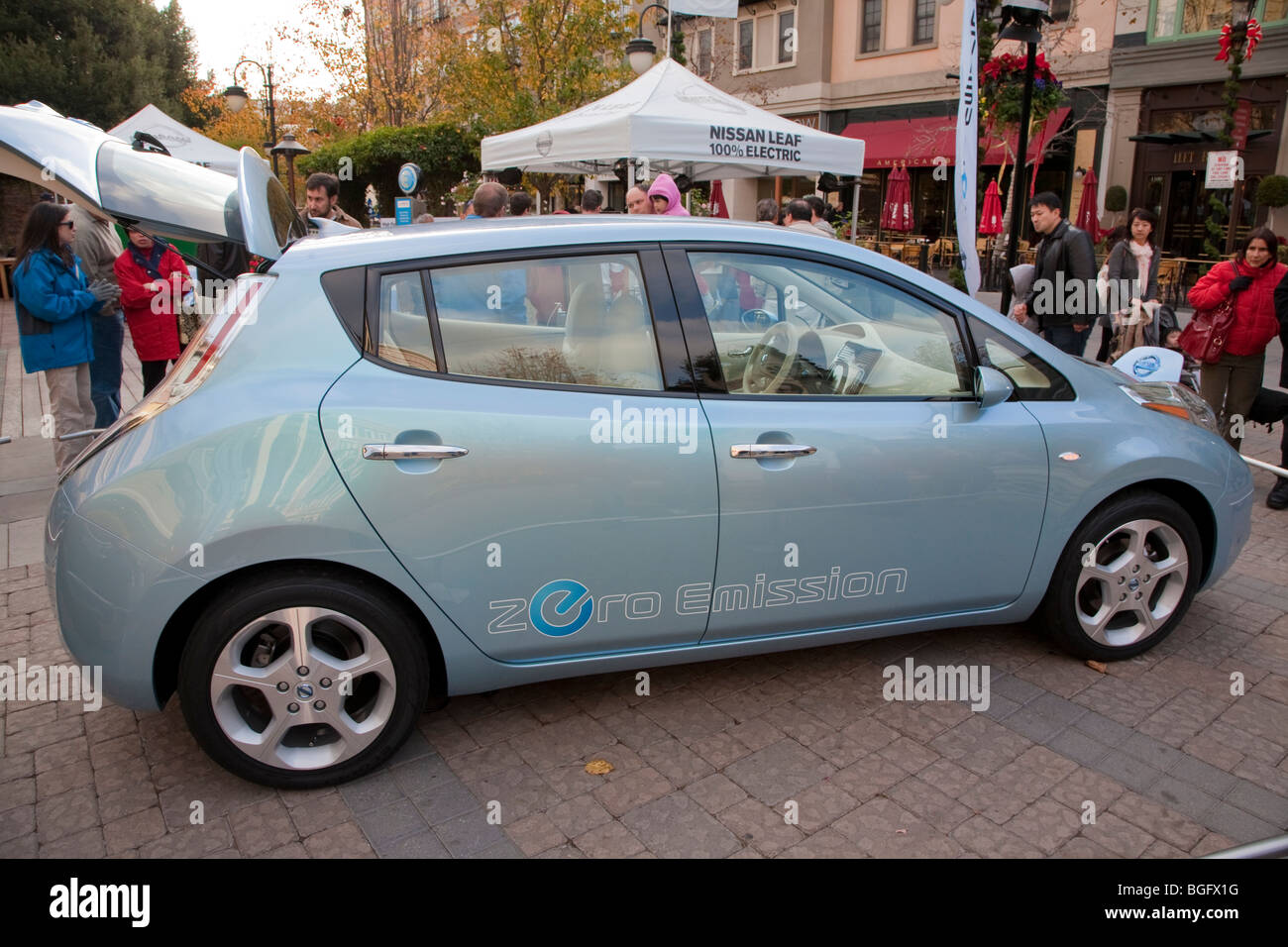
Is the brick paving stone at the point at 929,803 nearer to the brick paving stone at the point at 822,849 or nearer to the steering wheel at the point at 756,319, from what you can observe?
the brick paving stone at the point at 822,849

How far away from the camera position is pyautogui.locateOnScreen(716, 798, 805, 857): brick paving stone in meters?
2.60

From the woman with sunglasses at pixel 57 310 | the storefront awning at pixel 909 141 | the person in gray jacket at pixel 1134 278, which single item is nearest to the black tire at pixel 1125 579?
the person in gray jacket at pixel 1134 278

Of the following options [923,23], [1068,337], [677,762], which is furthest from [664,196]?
[923,23]

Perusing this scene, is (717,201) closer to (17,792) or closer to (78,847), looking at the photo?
(17,792)

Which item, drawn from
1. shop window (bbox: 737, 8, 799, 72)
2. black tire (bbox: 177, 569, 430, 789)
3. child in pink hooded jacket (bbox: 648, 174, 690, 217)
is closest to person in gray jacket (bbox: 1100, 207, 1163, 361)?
child in pink hooded jacket (bbox: 648, 174, 690, 217)

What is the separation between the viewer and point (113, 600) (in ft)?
8.44

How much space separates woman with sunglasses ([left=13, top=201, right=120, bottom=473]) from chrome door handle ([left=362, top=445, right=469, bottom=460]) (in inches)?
156

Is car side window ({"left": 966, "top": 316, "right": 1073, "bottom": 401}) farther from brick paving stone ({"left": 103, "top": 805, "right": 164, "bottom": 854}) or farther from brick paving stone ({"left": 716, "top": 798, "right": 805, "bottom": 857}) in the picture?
brick paving stone ({"left": 103, "top": 805, "right": 164, "bottom": 854})

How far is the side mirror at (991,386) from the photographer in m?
3.16

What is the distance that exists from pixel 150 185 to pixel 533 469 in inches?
67.1

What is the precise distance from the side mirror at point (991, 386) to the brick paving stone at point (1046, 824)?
1327 mm

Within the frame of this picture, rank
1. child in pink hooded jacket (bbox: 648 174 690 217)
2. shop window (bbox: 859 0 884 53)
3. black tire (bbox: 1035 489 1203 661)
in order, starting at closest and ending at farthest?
black tire (bbox: 1035 489 1203 661) < child in pink hooded jacket (bbox: 648 174 690 217) < shop window (bbox: 859 0 884 53)
